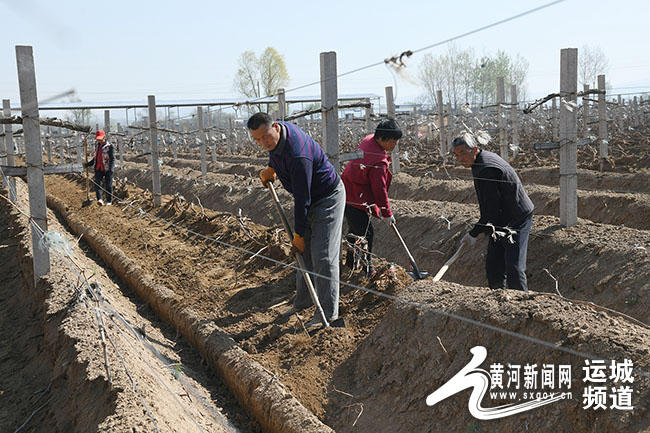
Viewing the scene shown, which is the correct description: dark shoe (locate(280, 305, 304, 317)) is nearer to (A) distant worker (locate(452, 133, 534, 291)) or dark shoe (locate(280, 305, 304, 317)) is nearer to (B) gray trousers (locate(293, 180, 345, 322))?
(B) gray trousers (locate(293, 180, 345, 322))

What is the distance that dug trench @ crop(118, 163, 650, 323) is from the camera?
5.61 metres

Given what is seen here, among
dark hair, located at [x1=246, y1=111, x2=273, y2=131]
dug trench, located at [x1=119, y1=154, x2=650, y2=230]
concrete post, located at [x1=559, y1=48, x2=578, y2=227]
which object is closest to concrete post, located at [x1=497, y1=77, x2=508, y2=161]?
dug trench, located at [x1=119, y1=154, x2=650, y2=230]

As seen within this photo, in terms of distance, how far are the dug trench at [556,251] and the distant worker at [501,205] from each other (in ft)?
1.55

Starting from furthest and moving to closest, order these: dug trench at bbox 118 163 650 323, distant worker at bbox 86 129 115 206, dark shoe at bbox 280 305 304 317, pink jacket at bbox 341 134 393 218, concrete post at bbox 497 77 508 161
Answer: concrete post at bbox 497 77 508 161 → distant worker at bbox 86 129 115 206 → pink jacket at bbox 341 134 393 218 → dug trench at bbox 118 163 650 323 → dark shoe at bbox 280 305 304 317

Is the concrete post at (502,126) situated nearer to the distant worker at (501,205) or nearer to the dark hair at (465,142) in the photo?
the distant worker at (501,205)

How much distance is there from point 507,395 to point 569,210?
4255 millimetres

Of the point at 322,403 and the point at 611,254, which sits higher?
the point at 611,254

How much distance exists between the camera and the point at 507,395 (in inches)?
132

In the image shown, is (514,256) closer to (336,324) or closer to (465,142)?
(465,142)

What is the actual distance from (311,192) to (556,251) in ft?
10.3

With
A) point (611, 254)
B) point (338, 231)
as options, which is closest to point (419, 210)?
point (611, 254)

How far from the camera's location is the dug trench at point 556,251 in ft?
18.4

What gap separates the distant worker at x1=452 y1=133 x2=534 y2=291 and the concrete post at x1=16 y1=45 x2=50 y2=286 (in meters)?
3.86

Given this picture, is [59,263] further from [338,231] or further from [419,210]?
[419,210]
